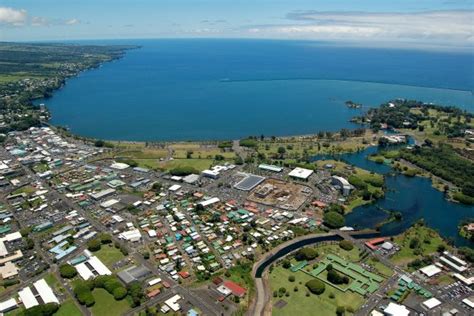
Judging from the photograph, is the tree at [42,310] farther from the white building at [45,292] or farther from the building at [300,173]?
the building at [300,173]

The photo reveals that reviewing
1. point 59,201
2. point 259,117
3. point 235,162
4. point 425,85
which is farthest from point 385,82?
point 59,201

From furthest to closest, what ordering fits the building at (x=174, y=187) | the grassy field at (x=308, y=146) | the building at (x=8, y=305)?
the grassy field at (x=308, y=146), the building at (x=174, y=187), the building at (x=8, y=305)

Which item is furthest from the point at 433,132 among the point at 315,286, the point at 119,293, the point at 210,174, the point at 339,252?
the point at 119,293

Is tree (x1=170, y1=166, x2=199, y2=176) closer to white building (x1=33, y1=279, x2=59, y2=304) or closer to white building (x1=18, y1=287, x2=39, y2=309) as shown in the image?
white building (x1=33, y1=279, x2=59, y2=304)

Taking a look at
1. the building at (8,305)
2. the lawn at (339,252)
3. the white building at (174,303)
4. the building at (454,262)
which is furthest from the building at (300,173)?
the building at (8,305)

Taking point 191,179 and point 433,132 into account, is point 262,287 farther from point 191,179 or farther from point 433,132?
point 433,132

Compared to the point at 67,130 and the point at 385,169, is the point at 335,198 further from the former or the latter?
the point at 67,130

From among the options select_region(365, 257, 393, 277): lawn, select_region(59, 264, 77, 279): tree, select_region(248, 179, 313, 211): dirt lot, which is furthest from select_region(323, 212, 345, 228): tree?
select_region(59, 264, 77, 279): tree
